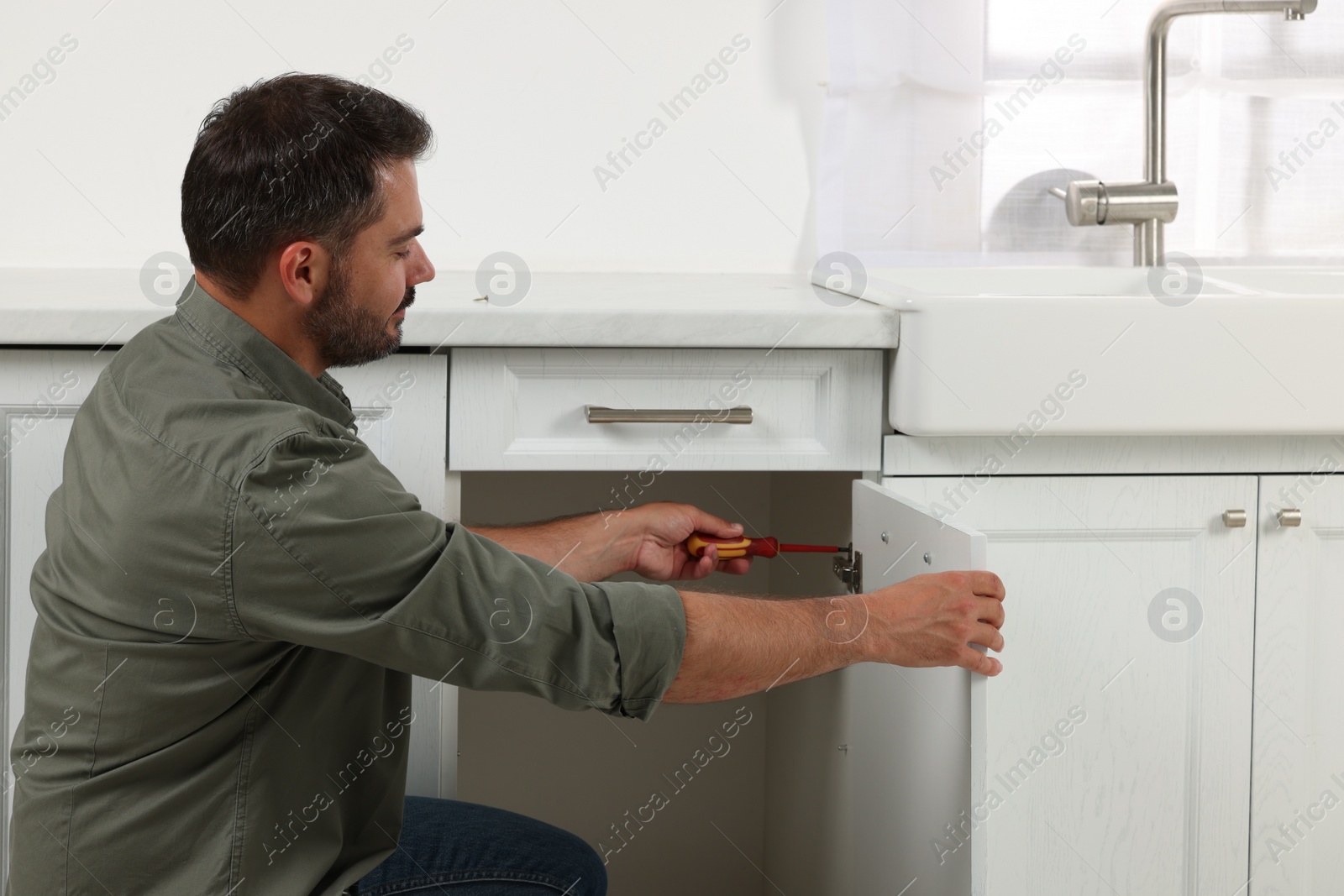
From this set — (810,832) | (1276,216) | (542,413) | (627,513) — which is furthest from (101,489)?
(1276,216)

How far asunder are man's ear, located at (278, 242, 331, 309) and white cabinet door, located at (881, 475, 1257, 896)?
0.53 metres

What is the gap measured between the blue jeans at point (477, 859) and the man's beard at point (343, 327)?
1.22 feet

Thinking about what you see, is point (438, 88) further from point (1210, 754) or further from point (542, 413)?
point (1210, 754)

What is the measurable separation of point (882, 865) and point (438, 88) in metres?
1.06

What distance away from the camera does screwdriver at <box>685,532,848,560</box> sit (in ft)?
3.50

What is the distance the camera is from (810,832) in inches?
53.2

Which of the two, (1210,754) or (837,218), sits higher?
(837,218)

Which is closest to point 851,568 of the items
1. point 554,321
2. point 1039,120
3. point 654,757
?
point 554,321

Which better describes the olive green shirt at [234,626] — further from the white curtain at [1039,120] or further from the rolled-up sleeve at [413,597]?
the white curtain at [1039,120]

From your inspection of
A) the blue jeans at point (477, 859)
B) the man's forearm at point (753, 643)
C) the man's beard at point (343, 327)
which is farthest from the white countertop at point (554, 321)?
the blue jeans at point (477, 859)

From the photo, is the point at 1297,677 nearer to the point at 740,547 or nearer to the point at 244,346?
the point at 740,547

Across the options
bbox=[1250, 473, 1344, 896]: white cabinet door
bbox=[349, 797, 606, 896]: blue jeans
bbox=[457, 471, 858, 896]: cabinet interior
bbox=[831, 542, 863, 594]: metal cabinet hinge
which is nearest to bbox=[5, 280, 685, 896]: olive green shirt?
bbox=[349, 797, 606, 896]: blue jeans

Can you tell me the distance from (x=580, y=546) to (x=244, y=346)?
42 cm

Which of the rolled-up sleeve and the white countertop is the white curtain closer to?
the white countertop
